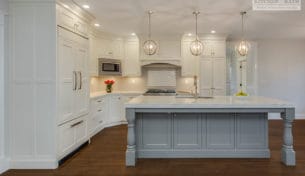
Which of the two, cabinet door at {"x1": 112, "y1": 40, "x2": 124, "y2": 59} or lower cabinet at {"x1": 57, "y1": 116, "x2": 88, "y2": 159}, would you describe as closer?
lower cabinet at {"x1": 57, "y1": 116, "x2": 88, "y2": 159}

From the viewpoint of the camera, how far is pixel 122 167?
333cm

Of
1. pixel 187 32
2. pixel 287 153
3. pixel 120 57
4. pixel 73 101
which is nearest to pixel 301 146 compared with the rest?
pixel 287 153

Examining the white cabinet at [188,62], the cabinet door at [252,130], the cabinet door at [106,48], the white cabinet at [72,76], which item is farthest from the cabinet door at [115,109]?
the cabinet door at [252,130]

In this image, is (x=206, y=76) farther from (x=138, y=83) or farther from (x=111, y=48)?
(x=111, y=48)

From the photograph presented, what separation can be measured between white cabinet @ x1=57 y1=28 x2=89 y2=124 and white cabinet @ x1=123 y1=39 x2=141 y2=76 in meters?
2.19

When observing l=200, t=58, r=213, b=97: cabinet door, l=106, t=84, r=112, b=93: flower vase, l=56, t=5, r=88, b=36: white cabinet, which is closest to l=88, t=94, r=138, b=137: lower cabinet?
l=106, t=84, r=112, b=93: flower vase

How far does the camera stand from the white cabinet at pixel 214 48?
624 centimetres

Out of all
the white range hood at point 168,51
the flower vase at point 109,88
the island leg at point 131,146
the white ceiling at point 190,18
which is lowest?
the island leg at point 131,146

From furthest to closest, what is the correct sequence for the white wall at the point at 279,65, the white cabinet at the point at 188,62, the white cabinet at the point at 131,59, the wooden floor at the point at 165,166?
the white wall at the point at 279,65 → the white cabinet at the point at 131,59 → the white cabinet at the point at 188,62 → the wooden floor at the point at 165,166

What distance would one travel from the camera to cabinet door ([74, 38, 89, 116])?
397 cm

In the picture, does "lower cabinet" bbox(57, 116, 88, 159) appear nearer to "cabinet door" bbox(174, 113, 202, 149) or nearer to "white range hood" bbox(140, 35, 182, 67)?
"cabinet door" bbox(174, 113, 202, 149)

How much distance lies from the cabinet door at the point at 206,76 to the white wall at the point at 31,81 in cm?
418

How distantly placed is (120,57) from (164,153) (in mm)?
3667

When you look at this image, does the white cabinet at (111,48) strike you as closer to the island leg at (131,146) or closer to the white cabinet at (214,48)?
the white cabinet at (214,48)
